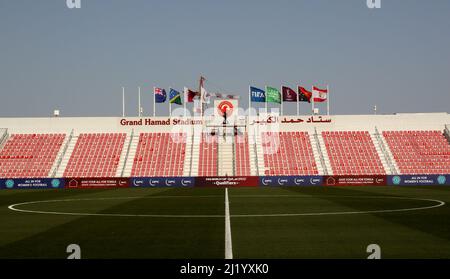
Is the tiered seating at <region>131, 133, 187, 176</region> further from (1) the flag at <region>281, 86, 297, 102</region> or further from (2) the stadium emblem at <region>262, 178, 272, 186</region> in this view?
(2) the stadium emblem at <region>262, 178, 272, 186</region>

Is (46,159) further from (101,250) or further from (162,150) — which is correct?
(101,250)

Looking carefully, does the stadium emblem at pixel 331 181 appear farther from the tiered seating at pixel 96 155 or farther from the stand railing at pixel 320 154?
the tiered seating at pixel 96 155

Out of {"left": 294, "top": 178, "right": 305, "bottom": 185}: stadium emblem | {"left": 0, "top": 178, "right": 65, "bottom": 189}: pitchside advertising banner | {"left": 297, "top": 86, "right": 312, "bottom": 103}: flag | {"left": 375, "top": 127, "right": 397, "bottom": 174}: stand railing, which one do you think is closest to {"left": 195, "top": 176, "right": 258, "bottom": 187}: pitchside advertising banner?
{"left": 294, "top": 178, "right": 305, "bottom": 185}: stadium emblem

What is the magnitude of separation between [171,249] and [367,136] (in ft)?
242

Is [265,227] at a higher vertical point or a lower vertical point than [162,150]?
higher

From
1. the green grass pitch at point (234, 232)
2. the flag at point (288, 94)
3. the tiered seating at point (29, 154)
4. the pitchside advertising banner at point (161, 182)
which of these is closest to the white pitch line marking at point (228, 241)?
the green grass pitch at point (234, 232)

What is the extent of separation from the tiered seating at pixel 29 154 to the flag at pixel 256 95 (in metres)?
29.6

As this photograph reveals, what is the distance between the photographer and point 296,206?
30000mm

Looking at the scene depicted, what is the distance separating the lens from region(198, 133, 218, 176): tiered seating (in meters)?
76.4

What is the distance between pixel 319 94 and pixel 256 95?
9.64 metres
